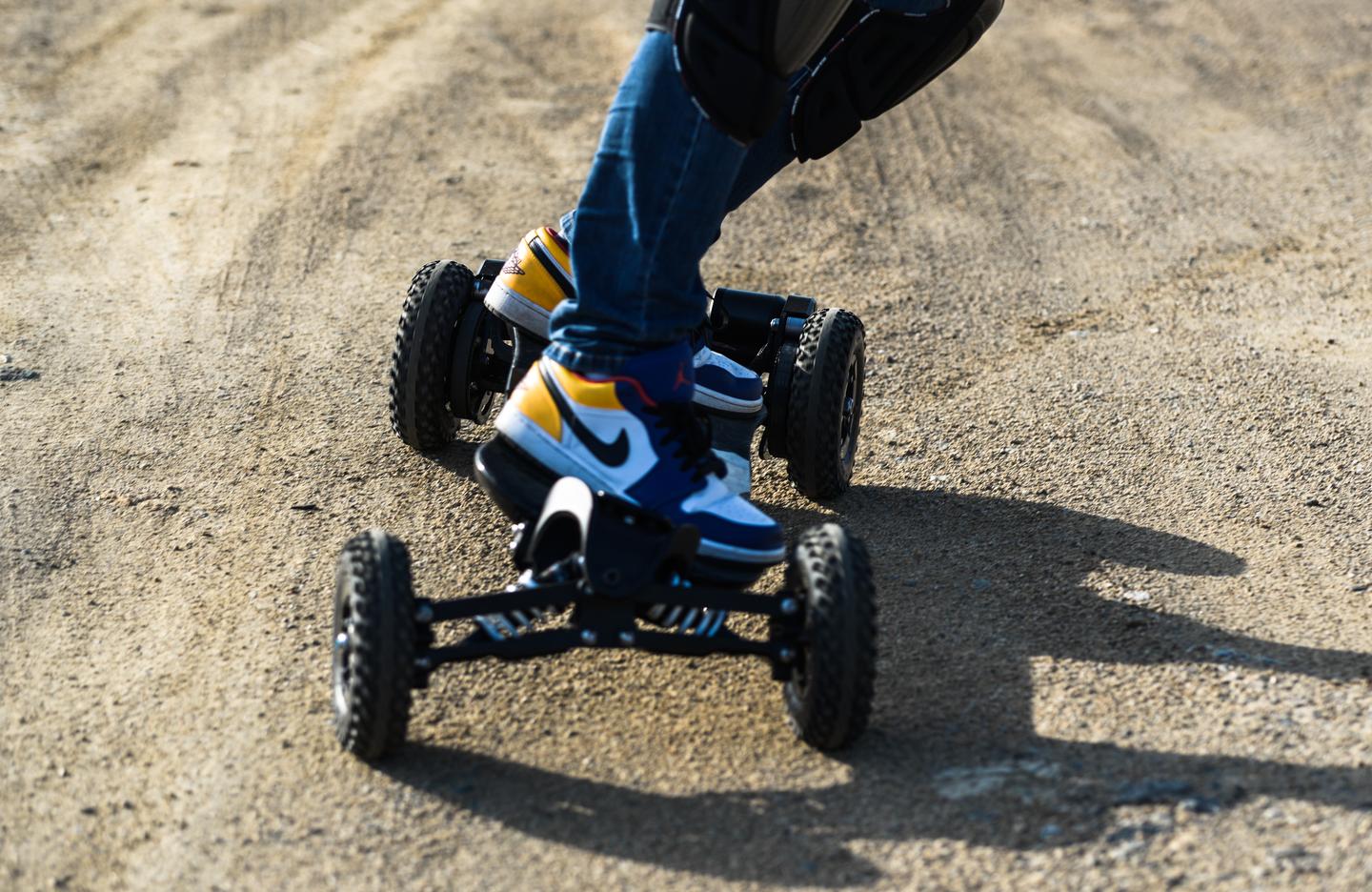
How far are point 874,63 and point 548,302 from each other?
1.02m

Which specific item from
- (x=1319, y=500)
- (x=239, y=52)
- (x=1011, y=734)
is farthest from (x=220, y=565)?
(x=239, y=52)

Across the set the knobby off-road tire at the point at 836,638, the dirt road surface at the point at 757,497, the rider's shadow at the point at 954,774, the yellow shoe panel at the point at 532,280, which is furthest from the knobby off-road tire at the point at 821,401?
the knobby off-road tire at the point at 836,638

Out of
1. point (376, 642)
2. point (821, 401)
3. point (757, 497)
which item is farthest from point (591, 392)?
point (757, 497)

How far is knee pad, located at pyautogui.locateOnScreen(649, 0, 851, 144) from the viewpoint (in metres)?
2.63

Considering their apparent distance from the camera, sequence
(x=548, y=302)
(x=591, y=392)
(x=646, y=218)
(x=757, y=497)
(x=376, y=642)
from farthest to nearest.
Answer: (x=757, y=497) < (x=548, y=302) < (x=591, y=392) < (x=646, y=218) < (x=376, y=642)

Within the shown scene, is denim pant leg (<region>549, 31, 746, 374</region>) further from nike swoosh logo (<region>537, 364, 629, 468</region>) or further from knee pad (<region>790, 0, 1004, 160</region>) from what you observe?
knee pad (<region>790, 0, 1004, 160</region>)

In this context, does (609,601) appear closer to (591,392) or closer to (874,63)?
(591,392)

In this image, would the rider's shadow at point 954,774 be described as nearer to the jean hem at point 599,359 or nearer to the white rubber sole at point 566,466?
the white rubber sole at point 566,466

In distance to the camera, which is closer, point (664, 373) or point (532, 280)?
point (664, 373)

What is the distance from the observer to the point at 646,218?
2725 millimetres

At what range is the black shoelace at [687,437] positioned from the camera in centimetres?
285

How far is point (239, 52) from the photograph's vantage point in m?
8.39

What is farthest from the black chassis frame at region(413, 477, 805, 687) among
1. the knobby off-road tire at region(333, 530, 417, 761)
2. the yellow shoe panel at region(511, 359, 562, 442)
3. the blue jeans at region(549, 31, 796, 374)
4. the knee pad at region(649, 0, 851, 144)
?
the knee pad at region(649, 0, 851, 144)

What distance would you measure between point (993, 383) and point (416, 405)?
199 cm
